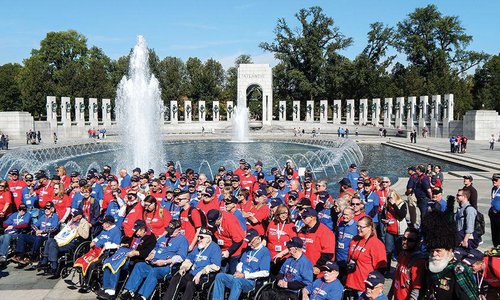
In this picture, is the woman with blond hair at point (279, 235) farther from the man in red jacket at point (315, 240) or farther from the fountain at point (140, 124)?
the fountain at point (140, 124)

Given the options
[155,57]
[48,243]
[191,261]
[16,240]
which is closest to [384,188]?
[191,261]

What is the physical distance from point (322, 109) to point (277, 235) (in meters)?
60.1

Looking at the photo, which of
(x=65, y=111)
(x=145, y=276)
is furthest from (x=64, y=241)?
(x=65, y=111)

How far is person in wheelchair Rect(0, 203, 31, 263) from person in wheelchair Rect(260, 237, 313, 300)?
626 cm

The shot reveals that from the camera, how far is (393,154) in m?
33.9

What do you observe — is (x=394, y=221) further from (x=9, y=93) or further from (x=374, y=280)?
(x=9, y=93)

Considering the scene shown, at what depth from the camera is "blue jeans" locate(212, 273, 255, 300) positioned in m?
6.41

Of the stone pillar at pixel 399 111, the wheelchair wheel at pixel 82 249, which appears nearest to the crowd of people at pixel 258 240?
the wheelchair wheel at pixel 82 249

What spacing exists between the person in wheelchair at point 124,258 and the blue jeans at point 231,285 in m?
1.61

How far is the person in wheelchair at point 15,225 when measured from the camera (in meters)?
9.32

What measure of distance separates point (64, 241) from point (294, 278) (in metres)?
5.08

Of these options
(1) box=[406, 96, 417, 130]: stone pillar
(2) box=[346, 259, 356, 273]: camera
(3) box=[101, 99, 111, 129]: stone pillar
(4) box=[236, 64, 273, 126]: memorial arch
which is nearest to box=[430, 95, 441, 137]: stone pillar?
(1) box=[406, 96, 417, 130]: stone pillar

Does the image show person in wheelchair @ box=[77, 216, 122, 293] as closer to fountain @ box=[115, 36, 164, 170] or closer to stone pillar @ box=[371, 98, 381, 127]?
fountain @ box=[115, 36, 164, 170]

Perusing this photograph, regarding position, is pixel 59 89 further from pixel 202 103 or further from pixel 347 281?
pixel 347 281
